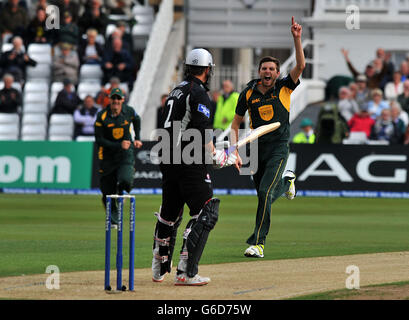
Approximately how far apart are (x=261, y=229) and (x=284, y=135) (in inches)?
51.3

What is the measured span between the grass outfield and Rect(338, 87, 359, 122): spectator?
344 cm

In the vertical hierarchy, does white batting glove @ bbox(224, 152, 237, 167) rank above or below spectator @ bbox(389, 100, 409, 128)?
below

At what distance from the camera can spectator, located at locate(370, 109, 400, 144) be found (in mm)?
25797

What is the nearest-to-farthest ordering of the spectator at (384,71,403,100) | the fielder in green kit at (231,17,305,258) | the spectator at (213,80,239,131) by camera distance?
the fielder in green kit at (231,17,305,258)
the spectator at (213,80,239,131)
the spectator at (384,71,403,100)

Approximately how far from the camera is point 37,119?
2911 cm

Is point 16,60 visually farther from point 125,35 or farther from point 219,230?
point 219,230

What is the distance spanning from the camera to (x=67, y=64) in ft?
97.9

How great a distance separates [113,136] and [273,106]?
521 cm

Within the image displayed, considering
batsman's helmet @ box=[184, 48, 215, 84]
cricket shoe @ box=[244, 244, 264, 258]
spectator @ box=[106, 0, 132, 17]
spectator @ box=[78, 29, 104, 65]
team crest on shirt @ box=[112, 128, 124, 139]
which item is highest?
spectator @ box=[106, 0, 132, 17]

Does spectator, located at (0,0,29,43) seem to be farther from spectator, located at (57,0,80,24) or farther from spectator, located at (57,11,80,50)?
spectator, located at (57,11,80,50)

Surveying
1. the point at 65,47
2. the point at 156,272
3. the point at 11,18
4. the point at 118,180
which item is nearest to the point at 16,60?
the point at 65,47

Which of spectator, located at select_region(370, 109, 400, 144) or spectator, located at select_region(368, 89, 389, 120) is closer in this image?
spectator, located at select_region(370, 109, 400, 144)

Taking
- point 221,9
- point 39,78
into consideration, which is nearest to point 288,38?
point 221,9

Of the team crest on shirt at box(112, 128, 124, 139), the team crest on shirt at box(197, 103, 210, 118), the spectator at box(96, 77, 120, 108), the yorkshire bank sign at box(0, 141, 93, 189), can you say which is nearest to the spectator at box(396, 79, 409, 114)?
the spectator at box(96, 77, 120, 108)
